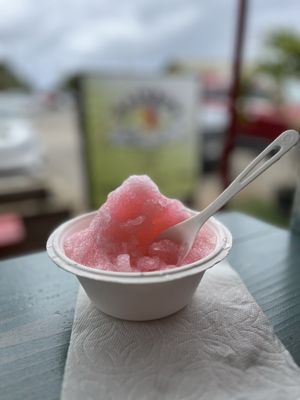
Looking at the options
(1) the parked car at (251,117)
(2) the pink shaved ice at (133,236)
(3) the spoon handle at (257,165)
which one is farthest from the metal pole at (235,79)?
(2) the pink shaved ice at (133,236)

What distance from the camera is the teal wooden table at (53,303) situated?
624mm

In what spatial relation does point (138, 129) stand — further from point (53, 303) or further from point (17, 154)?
point (53, 303)

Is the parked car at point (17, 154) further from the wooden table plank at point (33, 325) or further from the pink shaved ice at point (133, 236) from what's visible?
the pink shaved ice at point (133, 236)

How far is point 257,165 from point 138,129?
2013 millimetres

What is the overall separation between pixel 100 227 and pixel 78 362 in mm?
239

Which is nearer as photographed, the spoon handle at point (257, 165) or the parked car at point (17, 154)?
the spoon handle at point (257, 165)

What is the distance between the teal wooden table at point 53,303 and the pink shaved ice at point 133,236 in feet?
0.54

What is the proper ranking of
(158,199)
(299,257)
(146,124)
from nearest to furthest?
(158,199)
(299,257)
(146,124)

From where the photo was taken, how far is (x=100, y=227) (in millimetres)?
706

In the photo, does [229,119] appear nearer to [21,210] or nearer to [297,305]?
[21,210]

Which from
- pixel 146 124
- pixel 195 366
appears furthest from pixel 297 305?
pixel 146 124

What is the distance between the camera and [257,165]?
2.46ft

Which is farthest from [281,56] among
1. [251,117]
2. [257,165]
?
[257,165]

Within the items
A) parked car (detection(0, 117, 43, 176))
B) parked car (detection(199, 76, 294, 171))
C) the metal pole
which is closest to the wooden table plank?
parked car (detection(0, 117, 43, 176))
